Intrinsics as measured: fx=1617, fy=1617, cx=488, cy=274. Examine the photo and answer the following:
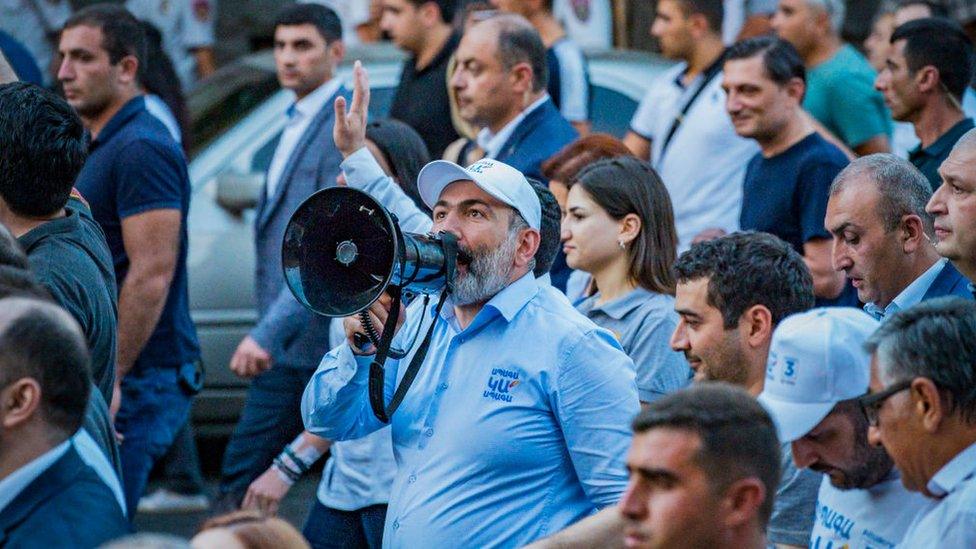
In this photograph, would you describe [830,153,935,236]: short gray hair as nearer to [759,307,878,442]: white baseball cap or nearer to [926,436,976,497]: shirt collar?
[759,307,878,442]: white baseball cap

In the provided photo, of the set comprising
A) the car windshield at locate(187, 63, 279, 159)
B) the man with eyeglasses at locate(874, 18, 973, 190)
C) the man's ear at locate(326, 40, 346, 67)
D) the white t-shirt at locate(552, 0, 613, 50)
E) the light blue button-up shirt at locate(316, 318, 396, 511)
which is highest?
the man with eyeglasses at locate(874, 18, 973, 190)

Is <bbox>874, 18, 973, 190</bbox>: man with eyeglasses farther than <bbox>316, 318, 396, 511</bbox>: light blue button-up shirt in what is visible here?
Yes

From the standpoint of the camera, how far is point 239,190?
25.7 ft

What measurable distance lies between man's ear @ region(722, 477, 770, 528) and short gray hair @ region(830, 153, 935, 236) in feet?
5.75

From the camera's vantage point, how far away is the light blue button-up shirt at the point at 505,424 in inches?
153

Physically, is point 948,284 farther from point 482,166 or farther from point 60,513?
point 60,513

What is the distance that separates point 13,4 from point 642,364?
7.88 metres

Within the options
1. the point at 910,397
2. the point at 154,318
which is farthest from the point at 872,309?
the point at 154,318

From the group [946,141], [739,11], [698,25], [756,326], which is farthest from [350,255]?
[739,11]

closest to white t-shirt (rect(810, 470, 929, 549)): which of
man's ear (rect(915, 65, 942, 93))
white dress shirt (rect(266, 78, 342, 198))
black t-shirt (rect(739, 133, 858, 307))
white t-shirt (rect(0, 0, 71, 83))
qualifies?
black t-shirt (rect(739, 133, 858, 307))

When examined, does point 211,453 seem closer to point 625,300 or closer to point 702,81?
point 702,81

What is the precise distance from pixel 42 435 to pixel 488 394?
3.88 ft

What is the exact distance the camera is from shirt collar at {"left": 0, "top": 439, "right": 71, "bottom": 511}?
10.2 ft

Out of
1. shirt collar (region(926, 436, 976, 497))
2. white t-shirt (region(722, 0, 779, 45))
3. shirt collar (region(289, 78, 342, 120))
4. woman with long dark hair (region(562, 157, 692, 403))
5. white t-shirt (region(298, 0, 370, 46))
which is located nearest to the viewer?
shirt collar (region(926, 436, 976, 497))
